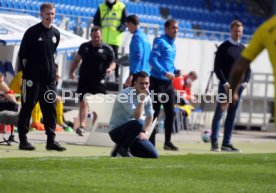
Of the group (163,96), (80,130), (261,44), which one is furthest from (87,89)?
(261,44)

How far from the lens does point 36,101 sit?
14.8m

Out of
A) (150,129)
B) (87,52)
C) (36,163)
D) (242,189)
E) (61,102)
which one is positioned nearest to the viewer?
(242,189)

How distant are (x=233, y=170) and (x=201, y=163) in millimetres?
1032

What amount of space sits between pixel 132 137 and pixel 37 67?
1.89 meters

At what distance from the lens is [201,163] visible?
44.8 ft

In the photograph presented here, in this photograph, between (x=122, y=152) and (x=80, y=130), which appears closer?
(x=122, y=152)

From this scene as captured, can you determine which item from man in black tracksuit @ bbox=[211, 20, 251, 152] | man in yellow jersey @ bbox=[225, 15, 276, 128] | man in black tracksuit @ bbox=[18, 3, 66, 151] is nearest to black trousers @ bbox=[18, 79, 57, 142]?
man in black tracksuit @ bbox=[18, 3, 66, 151]

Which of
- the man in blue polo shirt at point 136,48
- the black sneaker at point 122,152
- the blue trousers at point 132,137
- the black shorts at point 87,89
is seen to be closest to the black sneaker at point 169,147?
the man in blue polo shirt at point 136,48

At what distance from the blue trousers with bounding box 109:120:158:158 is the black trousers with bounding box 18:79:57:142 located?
3.92 ft

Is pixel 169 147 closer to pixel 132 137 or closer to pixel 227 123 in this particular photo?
pixel 227 123

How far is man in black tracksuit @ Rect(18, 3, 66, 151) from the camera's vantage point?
1459 cm

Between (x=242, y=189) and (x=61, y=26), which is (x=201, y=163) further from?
(x=61, y=26)

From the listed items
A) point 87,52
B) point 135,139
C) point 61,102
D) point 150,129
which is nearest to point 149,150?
point 135,139

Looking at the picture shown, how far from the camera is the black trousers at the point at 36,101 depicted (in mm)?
14633
